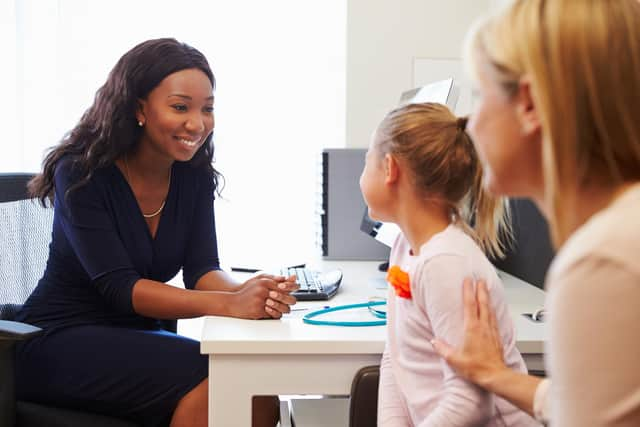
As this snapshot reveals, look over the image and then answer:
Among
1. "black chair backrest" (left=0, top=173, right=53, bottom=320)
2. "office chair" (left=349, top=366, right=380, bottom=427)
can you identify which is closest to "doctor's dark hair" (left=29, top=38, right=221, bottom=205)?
"black chair backrest" (left=0, top=173, right=53, bottom=320)

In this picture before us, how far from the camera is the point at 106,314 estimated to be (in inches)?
67.9

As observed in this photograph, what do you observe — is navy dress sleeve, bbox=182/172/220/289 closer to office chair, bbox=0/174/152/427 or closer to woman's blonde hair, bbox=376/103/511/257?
office chair, bbox=0/174/152/427

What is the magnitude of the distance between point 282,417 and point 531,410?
0.83 metres

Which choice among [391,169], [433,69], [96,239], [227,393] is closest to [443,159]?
[391,169]

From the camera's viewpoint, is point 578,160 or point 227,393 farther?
point 227,393

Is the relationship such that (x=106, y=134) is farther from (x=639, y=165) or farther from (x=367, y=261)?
(x=639, y=165)

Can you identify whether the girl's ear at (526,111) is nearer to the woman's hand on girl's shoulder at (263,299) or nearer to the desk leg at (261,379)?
the desk leg at (261,379)

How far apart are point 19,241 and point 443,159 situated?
1097 millimetres

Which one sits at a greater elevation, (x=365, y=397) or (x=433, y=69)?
(x=433, y=69)

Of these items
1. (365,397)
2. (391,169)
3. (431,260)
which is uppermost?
(391,169)

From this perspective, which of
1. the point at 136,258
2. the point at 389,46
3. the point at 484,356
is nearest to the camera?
the point at 484,356

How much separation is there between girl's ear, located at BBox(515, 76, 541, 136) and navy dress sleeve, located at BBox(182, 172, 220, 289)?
4.12ft

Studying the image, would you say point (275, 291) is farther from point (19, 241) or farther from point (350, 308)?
point (19, 241)

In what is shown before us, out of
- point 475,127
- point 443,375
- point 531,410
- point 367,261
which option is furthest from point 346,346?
point 367,261
